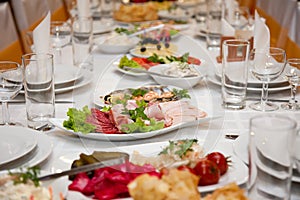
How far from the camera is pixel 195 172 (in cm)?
120

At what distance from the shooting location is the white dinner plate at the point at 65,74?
204cm

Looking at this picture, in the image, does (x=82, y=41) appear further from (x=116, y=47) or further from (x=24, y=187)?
(x=24, y=187)

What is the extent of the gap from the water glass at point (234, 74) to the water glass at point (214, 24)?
0.93 metres

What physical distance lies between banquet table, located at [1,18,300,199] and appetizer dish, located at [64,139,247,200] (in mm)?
135

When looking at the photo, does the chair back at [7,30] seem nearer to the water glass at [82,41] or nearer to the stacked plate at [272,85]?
the water glass at [82,41]

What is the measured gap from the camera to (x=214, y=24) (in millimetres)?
2885

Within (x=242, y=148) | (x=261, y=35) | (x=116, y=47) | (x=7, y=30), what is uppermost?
(x=261, y=35)

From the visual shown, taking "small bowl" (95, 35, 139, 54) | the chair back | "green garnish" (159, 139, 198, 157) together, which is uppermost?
"green garnish" (159, 139, 198, 157)

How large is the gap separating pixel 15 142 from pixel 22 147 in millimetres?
49

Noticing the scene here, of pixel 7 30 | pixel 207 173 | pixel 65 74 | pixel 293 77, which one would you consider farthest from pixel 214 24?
pixel 207 173

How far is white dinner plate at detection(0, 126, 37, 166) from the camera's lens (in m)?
1.37

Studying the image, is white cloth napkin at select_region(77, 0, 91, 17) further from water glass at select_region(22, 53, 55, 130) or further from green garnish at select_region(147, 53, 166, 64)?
water glass at select_region(22, 53, 55, 130)

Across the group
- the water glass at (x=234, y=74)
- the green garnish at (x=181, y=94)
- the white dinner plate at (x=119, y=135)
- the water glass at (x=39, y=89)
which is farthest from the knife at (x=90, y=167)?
the water glass at (x=234, y=74)

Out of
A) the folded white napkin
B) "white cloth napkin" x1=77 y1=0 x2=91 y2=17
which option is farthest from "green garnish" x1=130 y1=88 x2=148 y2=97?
"white cloth napkin" x1=77 y1=0 x2=91 y2=17
